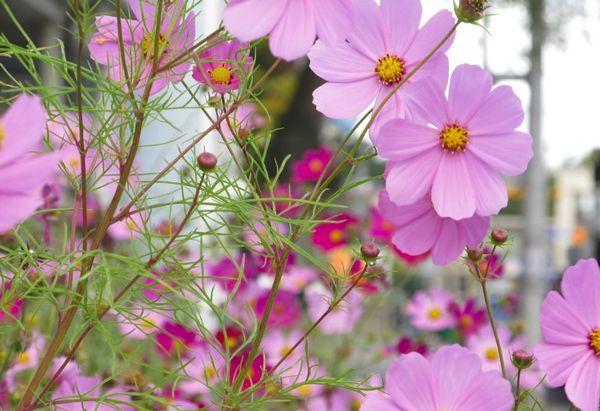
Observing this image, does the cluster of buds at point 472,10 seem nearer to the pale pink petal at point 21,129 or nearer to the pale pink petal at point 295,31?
the pale pink petal at point 295,31

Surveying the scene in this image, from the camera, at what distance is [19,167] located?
0.24 meters

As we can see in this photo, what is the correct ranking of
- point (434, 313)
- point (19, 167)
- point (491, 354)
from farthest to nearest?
point (434, 313), point (491, 354), point (19, 167)

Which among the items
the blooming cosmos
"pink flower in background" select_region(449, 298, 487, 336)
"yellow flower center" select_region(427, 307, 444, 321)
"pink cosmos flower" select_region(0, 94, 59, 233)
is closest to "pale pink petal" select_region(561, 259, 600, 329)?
the blooming cosmos

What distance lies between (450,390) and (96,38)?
221 mm

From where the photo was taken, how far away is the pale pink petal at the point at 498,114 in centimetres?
39

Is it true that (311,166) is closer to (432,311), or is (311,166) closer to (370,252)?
(432,311)

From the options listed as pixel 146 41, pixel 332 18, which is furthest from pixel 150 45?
pixel 332 18

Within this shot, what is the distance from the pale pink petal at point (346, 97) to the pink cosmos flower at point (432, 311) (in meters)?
0.79

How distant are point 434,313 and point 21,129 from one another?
115 centimetres

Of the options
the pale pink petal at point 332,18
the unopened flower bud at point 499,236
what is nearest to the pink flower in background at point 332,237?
the unopened flower bud at point 499,236

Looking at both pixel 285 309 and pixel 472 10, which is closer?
pixel 472 10

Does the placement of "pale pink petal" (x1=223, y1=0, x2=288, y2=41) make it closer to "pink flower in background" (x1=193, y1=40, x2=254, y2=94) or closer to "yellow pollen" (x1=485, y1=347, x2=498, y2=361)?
"pink flower in background" (x1=193, y1=40, x2=254, y2=94)

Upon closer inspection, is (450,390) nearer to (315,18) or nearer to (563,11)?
(315,18)

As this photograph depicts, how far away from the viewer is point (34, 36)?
4184 millimetres
